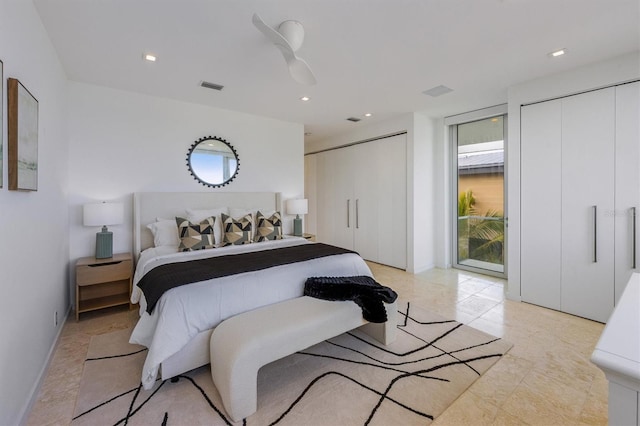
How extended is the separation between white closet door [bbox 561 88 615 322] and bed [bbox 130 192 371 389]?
222 centimetres

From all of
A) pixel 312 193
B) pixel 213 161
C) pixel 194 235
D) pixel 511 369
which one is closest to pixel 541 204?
pixel 511 369

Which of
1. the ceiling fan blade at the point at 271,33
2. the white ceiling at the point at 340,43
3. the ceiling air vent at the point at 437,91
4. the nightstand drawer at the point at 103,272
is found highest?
the ceiling air vent at the point at 437,91

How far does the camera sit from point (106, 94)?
3307mm

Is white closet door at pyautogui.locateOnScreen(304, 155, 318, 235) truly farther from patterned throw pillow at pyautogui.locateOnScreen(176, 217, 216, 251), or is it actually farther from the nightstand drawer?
the nightstand drawer

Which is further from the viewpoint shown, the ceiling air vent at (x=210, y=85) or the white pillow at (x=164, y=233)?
the white pillow at (x=164, y=233)

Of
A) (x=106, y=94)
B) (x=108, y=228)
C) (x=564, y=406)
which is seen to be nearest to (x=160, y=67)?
(x=106, y=94)

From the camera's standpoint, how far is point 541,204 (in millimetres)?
3221

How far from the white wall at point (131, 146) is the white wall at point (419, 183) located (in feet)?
7.74

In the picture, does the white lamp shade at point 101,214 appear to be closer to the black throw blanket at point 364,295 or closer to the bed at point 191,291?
the bed at point 191,291

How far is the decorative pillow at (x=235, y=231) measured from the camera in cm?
347

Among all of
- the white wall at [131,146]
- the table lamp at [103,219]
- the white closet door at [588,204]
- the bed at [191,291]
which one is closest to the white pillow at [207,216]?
the bed at [191,291]

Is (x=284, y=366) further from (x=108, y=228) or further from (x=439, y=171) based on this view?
(x=439, y=171)

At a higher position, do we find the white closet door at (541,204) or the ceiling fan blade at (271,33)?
the ceiling fan blade at (271,33)

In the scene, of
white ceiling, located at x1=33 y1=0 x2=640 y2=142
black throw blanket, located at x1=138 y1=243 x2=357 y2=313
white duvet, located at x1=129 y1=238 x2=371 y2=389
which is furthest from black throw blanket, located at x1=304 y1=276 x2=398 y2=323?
white ceiling, located at x1=33 y1=0 x2=640 y2=142
